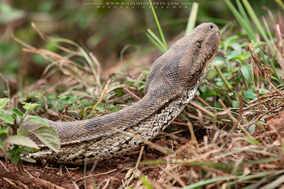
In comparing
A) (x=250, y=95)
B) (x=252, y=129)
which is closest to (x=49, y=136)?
(x=252, y=129)

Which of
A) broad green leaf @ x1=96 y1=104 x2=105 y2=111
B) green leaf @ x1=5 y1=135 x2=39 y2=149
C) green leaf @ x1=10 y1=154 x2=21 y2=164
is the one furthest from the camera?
broad green leaf @ x1=96 y1=104 x2=105 y2=111

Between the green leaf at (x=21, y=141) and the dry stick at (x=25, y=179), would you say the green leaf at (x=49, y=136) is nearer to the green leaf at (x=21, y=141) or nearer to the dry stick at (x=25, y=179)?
the green leaf at (x=21, y=141)

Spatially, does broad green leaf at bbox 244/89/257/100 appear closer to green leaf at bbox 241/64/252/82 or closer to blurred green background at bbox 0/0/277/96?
green leaf at bbox 241/64/252/82

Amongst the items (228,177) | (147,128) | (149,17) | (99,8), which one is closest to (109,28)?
(99,8)

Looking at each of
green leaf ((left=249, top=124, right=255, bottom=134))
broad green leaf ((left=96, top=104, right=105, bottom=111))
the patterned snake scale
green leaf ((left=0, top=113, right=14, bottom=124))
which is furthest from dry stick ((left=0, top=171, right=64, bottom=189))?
green leaf ((left=249, top=124, right=255, bottom=134))

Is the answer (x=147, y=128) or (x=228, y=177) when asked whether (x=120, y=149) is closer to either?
(x=147, y=128)

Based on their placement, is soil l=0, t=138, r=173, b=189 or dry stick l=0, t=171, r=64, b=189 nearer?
dry stick l=0, t=171, r=64, b=189

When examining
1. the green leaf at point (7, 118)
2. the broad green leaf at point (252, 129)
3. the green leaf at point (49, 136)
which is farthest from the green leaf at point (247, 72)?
the green leaf at point (7, 118)
